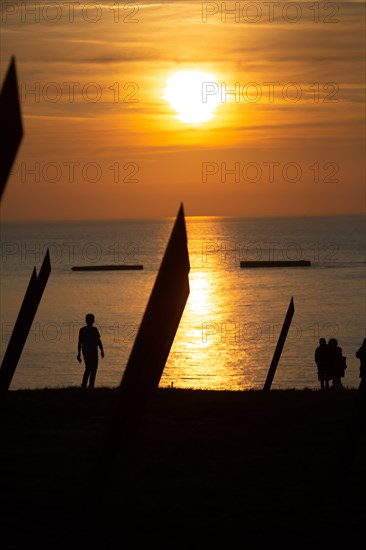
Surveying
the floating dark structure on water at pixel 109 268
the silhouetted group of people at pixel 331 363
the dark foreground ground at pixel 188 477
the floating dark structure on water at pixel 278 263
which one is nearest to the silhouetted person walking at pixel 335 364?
the silhouetted group of people at pixel 331 363

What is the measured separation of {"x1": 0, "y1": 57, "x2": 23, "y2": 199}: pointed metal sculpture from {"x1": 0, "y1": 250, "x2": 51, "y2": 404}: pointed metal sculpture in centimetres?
746

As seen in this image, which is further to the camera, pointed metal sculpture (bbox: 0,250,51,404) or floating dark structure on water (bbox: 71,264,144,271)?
floating dark structure on water (bbox: 71,264,144,271)

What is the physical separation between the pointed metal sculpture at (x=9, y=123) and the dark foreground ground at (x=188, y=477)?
143 inches

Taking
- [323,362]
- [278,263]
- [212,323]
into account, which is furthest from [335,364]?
[278,263]

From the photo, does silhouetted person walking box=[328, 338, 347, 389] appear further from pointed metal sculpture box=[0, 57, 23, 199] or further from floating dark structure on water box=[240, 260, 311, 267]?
floating dark structure on water box=[240, 260, 311, 267]

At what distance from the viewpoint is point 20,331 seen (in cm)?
1583

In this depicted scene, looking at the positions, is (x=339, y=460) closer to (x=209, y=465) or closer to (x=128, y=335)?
(x=209, y=465)

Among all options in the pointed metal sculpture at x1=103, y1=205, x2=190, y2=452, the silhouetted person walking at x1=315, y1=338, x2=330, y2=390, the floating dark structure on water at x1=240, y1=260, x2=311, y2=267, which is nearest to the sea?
the pointed metal sculpture at x1=103, y1=205, x2=190, y2=452

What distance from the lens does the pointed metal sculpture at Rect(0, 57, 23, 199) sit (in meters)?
8.17

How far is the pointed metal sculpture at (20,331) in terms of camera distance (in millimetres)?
15703

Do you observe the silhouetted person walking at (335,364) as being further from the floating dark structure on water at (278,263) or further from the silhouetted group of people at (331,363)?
the floating dark structure on water at (278,263)

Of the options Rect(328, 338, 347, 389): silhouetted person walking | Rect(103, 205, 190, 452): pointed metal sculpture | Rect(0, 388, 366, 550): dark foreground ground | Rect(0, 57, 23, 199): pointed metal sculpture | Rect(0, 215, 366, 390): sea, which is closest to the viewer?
Rect(0, 57, 23, 199): pointed metal sculpture

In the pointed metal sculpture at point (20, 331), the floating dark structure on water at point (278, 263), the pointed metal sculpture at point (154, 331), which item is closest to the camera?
the pointed metal sculpture at point (154, 331)

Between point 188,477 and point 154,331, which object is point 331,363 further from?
point 154,331
